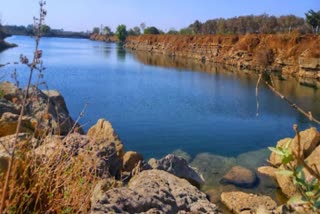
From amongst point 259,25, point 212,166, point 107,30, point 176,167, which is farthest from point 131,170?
point 107,30

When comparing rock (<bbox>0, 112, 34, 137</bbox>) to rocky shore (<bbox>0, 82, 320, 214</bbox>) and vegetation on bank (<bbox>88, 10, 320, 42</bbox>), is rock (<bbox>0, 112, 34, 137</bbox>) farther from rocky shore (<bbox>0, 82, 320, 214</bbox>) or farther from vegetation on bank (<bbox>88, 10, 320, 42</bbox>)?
vegetation on bank (<bbox>88, 10, 320, 42</bbox>)

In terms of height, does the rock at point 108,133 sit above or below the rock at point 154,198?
below

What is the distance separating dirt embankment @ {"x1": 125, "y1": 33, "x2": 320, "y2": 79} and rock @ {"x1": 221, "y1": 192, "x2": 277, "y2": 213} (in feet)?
75.8

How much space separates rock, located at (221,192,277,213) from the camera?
8.86m

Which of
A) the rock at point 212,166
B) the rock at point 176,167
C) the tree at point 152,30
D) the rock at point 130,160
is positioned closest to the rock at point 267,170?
the rock at point 212,166

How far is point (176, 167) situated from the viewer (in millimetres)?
10047

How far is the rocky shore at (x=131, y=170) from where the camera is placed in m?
3.79

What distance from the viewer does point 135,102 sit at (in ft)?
72.3

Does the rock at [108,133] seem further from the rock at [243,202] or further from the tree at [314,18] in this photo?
the tree at [314,18]

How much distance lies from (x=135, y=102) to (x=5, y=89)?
1155cm

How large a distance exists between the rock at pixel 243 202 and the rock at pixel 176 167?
1049mm

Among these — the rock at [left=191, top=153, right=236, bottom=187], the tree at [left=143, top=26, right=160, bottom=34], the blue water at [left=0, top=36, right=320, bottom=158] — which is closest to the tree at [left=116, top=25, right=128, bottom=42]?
the tree at [left=143, top=26, right=160, bottom=34]

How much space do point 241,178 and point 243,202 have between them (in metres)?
2.07

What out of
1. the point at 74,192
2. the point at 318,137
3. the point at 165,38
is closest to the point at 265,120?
the point at 318,137
